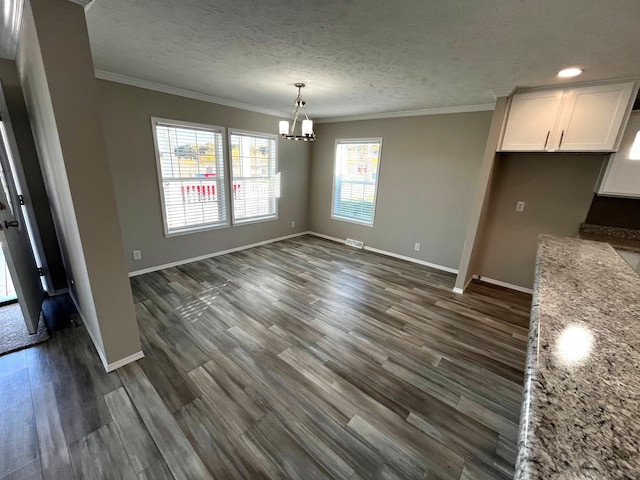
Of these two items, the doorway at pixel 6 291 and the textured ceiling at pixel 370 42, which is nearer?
the textured ceiling at pixel 370 42

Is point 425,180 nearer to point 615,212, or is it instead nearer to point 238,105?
point 615,212

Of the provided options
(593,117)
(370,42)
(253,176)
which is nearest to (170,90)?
(253,176)

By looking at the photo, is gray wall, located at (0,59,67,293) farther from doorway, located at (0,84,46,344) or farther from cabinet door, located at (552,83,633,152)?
cabinet door, located at (552,83,633,152)

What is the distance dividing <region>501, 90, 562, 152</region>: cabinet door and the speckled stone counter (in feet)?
6.85

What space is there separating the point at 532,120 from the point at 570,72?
583mm

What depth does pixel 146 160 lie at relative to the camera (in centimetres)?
338

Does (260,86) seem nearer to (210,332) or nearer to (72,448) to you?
(210,332)

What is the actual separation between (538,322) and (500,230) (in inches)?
128

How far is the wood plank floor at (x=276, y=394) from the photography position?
56.7 inches

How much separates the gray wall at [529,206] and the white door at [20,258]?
4.99 meters

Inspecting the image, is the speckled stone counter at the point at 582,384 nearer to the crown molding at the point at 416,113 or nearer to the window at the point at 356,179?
the crown molding at the point at 416,113

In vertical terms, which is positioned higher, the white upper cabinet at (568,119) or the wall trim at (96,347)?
the white upper cabinet at (568,119)

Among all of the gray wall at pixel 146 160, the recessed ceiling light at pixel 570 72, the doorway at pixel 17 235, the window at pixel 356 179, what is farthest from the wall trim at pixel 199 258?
the recessed ceiling light at pixel 570 72

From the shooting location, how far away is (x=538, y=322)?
982 mm
